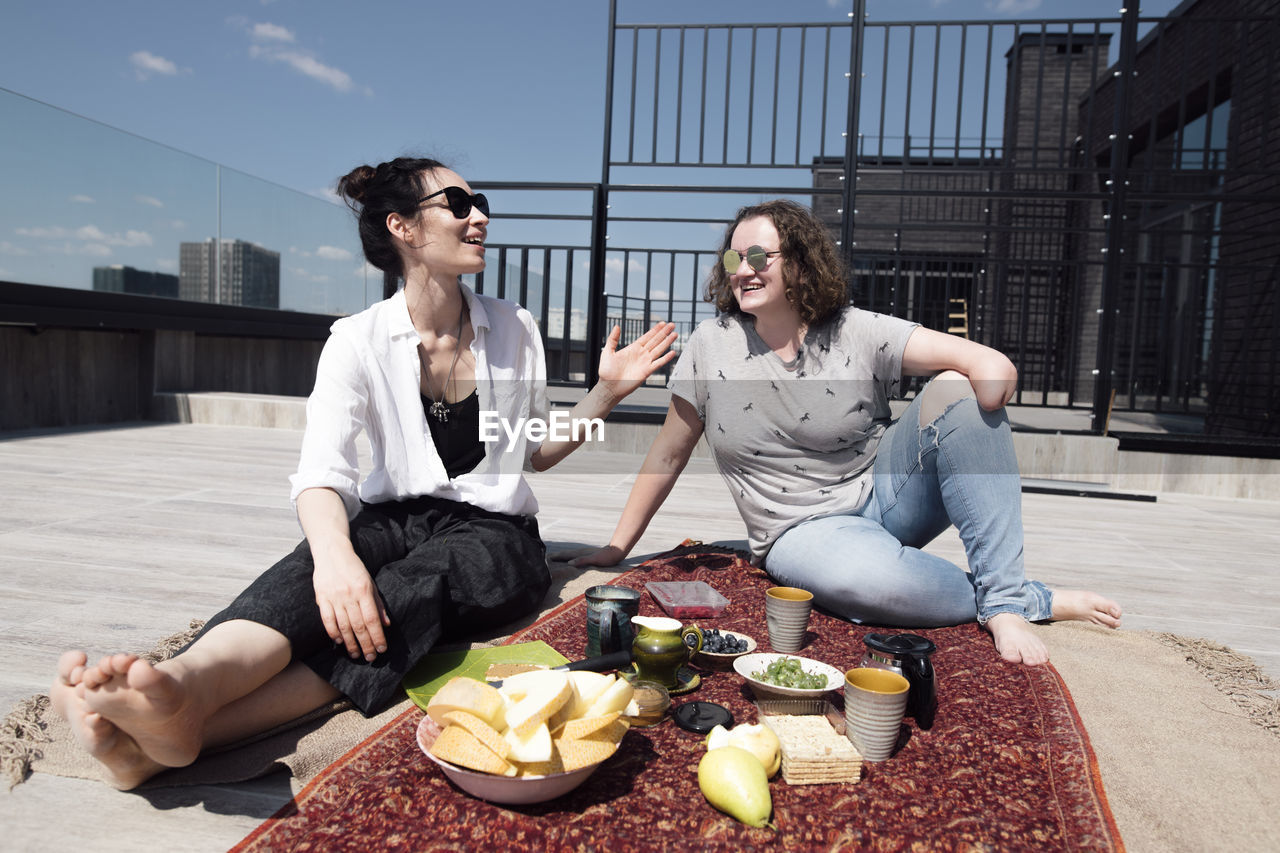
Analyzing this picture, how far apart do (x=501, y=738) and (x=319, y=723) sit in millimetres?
552

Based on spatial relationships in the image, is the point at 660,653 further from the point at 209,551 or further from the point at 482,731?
the point at 209,551

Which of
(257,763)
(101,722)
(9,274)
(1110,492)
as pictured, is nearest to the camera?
(101,722)

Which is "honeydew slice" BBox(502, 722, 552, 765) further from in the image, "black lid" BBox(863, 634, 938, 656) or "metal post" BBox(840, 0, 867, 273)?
"metal post" BBox(840, 0, 867, 273)

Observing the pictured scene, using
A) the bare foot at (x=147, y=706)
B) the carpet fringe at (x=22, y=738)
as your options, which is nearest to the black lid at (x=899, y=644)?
the bare foot at (x=147, y=706)

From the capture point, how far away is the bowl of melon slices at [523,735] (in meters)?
1.19

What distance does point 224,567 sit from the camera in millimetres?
Result: 2605

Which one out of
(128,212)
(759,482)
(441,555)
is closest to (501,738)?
(441,555)

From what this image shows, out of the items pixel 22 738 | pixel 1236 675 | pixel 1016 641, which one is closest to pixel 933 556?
pixel 1016 641

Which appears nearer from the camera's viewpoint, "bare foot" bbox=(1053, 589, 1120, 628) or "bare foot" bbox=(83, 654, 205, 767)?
"bare foot" bbox=(83, 654, 205, 767)

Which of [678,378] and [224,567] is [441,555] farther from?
[224,567]

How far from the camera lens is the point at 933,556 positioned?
6.96 feet

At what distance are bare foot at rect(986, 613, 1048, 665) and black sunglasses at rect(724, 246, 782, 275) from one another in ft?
3.66

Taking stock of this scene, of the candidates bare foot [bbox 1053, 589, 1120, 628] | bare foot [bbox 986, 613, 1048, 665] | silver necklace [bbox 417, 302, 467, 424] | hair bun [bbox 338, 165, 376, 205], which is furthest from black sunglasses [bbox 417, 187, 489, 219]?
bare foot [bbox 1053, 589, 1120, 628]

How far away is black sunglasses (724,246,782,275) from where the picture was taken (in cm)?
225
